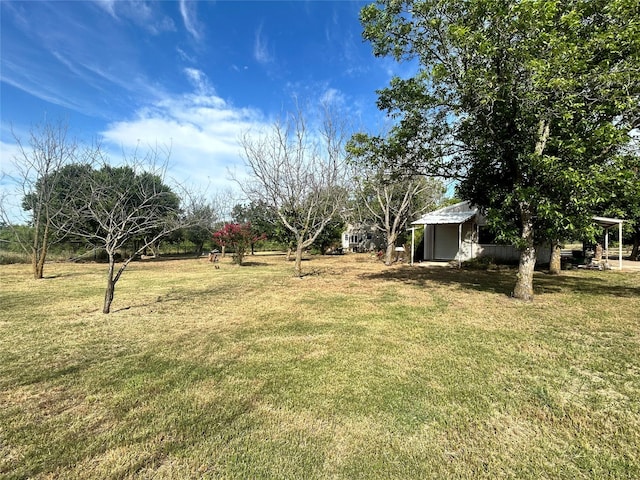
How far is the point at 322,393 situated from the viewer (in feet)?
10.1

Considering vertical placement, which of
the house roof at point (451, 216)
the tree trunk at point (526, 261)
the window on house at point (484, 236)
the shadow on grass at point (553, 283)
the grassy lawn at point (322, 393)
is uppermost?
the house roof at point (451, 216)

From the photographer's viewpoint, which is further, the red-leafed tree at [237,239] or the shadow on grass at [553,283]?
the red-leafed tree at [237,239]

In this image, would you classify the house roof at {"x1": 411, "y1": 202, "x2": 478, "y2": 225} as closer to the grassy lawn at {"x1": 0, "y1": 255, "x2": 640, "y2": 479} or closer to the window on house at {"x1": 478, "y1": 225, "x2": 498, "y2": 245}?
the window on house at {"x1": 478, "y1": 225, "x2": 498, "y2": 245}

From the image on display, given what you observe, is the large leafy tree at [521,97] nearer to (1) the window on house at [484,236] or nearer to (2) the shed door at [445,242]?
(1) the window on house at [484,236]

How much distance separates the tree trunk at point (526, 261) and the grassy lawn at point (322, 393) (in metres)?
0.97

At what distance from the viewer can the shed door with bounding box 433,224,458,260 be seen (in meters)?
17.8

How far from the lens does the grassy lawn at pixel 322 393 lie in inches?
85.4

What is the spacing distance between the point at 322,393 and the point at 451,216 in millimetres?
15669

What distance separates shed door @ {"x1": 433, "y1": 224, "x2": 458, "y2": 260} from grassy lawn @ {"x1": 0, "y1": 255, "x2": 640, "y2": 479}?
454 inches

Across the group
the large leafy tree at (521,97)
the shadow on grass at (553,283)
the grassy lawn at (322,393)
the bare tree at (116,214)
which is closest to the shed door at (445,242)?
the shadow on grass at (553,283)

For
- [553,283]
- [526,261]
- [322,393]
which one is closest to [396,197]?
[553,283]

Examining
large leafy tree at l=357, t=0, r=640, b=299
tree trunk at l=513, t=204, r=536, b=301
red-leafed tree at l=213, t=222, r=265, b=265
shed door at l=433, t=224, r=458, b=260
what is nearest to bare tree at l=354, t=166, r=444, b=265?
shed door at l=433, t=224, r=458, b=260

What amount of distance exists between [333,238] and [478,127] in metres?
21.7

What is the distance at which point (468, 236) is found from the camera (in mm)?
17172
